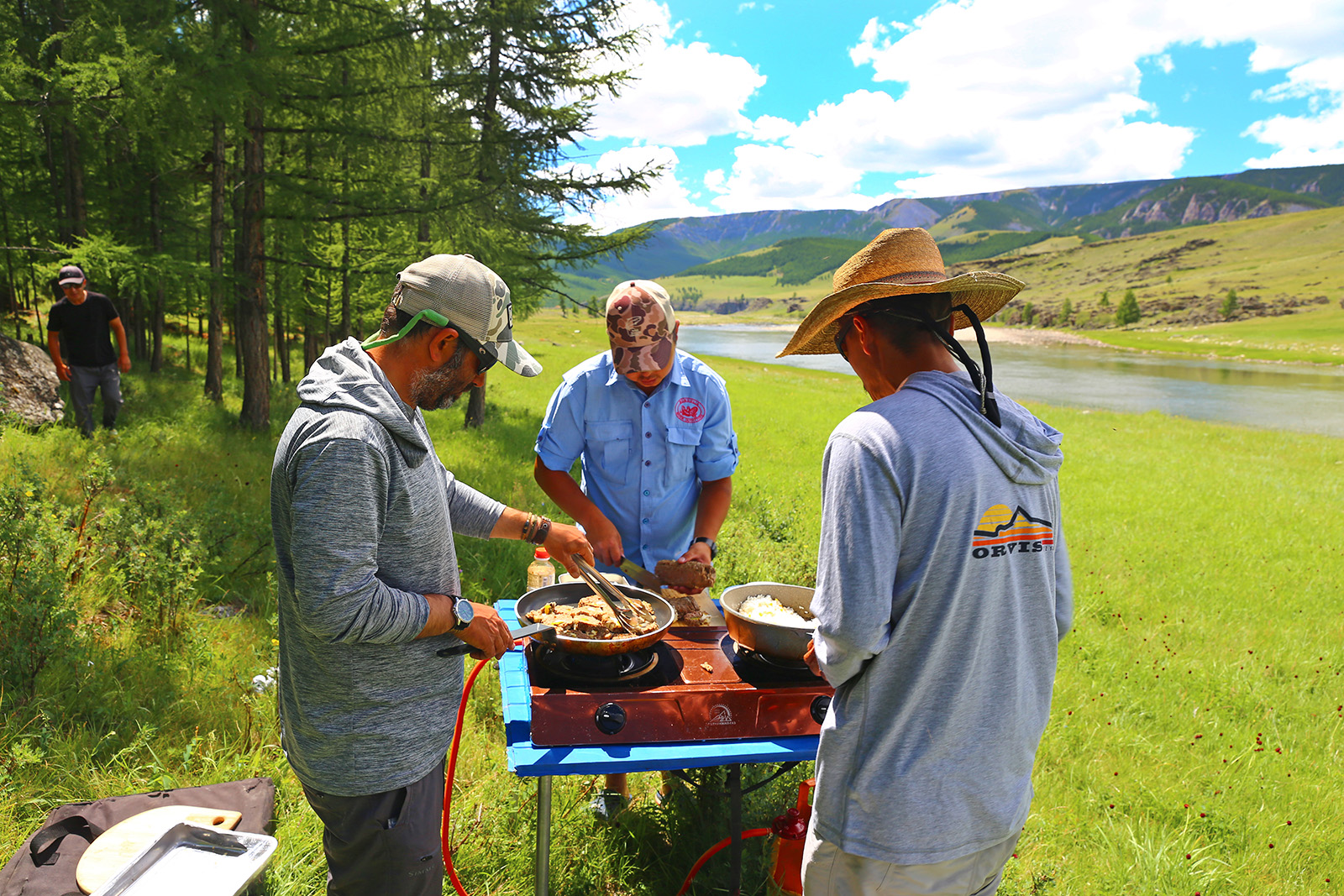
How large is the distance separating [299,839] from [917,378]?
3577mm

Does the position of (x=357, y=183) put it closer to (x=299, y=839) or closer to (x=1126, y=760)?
(x=299, y=839)

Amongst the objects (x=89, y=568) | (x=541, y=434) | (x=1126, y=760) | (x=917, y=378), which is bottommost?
(x=1126, y=760)

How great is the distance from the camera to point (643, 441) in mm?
3889

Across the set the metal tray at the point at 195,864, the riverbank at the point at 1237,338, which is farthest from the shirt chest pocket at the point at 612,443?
the riverbank at the point at 1237,338

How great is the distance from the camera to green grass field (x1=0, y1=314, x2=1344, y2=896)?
3607 millimetres

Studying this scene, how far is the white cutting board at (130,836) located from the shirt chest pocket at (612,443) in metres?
2.40

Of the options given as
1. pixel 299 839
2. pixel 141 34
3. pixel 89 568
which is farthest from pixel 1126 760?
pixel 141 34

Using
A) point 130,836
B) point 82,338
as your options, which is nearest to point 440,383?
point 130,836

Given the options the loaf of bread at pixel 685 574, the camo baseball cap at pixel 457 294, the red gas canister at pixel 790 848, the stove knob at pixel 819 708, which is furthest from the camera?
the loaf of bread at pixel 685 574

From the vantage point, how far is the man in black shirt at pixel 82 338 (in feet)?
29.1

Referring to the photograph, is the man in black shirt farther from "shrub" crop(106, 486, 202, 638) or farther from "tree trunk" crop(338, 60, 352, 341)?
"shrub" crop(106, 486, 202, 638)

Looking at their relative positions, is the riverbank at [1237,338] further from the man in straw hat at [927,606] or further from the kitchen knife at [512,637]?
the kitchen knife at [512,637]

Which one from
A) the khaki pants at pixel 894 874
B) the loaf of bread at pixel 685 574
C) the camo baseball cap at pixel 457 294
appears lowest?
the khaki pants at pixel 894 874

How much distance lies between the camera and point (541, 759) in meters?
2.23
